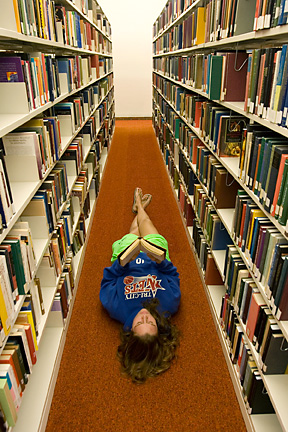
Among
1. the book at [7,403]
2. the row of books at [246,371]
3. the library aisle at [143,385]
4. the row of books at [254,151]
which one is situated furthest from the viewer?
the library aisle at [143,385]

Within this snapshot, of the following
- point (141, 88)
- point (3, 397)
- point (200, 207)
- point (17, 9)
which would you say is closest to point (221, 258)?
point (200, 207)

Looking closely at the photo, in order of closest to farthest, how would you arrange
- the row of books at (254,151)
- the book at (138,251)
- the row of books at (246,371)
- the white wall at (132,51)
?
1. the row of books at (254,151)
2. the row of books at (246,371)
3. the book at (138,251)
4. the white wall at (132,51)

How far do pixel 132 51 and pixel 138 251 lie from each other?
26.4 feet

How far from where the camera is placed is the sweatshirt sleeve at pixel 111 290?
218 cm

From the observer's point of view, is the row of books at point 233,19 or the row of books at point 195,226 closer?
the row of books at point 233,19

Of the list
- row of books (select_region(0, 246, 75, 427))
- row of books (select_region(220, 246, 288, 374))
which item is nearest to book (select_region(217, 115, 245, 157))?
row of books (select_region(220, 246, 288, 374))

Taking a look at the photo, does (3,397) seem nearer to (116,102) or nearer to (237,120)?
(237,120)

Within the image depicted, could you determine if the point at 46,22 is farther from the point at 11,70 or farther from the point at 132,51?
the point at 132,51

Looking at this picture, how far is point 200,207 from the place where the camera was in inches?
106

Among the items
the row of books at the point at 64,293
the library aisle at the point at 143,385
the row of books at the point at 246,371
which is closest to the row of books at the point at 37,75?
the row of books at the point at 64,293

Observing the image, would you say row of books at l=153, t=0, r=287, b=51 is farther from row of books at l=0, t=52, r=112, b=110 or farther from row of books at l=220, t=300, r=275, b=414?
row of books at l=220, t=300, r=275, b=414

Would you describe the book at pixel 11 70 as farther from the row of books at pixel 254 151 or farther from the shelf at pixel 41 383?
the shelf at pixel 41 383

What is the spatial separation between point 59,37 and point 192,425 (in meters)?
2.60

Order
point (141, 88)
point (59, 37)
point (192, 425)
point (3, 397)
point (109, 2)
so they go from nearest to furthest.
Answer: point (3, 397) < point (192, 425) < point (59, 37) < point (109, 2) < point (141, 88)
